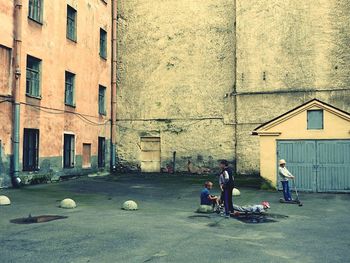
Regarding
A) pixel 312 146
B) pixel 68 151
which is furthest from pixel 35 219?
pixel 312 146

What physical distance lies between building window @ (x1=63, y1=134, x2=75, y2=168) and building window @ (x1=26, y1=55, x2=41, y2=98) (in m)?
3.19

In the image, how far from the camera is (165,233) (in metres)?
8.96

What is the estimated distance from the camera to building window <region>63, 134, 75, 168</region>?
70.2 feet

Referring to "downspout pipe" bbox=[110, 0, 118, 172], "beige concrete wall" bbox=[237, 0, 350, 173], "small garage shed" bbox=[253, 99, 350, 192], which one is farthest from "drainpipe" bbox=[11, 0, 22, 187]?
"beige concrete wall" bbox=[237, 0, 350, 173]

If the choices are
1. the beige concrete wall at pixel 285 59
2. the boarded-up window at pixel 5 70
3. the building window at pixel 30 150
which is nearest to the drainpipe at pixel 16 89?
the boarded-up window at pixel 5 70

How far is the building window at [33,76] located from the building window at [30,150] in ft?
5.74

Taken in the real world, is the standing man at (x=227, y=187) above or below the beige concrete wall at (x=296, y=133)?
below

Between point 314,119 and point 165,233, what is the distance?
11.4 metres

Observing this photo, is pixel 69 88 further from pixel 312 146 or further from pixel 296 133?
Result: pixel 312 146

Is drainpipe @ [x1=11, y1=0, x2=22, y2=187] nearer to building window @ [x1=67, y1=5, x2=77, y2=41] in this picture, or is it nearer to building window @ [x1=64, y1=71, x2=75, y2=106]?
Result: building window @ [x1=64, y1=71, x2=75, y2=106]

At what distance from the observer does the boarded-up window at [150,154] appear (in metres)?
26.3

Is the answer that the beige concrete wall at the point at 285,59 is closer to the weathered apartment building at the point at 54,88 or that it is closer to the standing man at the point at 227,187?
the weathered apartment building at the point at 54,88

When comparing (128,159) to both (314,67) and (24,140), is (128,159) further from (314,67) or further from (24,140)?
(314,67)

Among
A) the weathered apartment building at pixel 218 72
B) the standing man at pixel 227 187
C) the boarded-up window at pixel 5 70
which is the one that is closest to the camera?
the standing man at pixel 227 187
